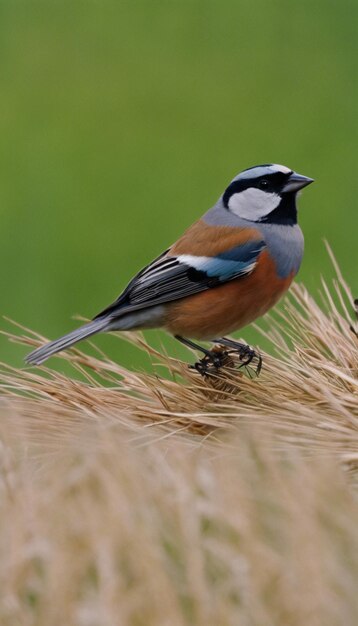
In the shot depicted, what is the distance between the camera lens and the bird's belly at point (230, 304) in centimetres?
301

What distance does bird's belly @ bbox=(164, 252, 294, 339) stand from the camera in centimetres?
301

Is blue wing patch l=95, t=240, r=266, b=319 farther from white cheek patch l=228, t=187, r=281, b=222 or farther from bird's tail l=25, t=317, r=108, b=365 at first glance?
white cheek patch l=228, t=187, r=281, b=222

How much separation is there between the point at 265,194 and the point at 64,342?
920 millimetres

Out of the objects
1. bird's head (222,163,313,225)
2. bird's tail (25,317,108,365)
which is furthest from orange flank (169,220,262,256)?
bird's tail (25,317,108,365)

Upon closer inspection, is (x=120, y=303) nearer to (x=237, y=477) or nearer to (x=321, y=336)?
(x=321, y=336)

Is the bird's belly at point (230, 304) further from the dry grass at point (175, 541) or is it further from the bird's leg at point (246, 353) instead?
the dry grass at point (175, 541)

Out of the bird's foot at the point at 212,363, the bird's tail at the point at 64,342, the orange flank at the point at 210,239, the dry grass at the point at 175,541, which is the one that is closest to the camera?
the dry grass at the point at 175,541

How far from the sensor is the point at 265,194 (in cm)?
330

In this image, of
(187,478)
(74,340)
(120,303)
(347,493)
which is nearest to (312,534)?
(347,493)

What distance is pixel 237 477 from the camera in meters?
1.18

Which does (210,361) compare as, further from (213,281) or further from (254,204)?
(254,204)

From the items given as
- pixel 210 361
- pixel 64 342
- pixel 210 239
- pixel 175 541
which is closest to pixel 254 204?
pixel 210 239

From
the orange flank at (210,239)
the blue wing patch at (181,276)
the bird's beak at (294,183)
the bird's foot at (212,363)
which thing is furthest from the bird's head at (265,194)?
the bird's foot at (212,363)

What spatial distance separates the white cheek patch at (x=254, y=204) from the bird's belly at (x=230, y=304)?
0.90 ft
